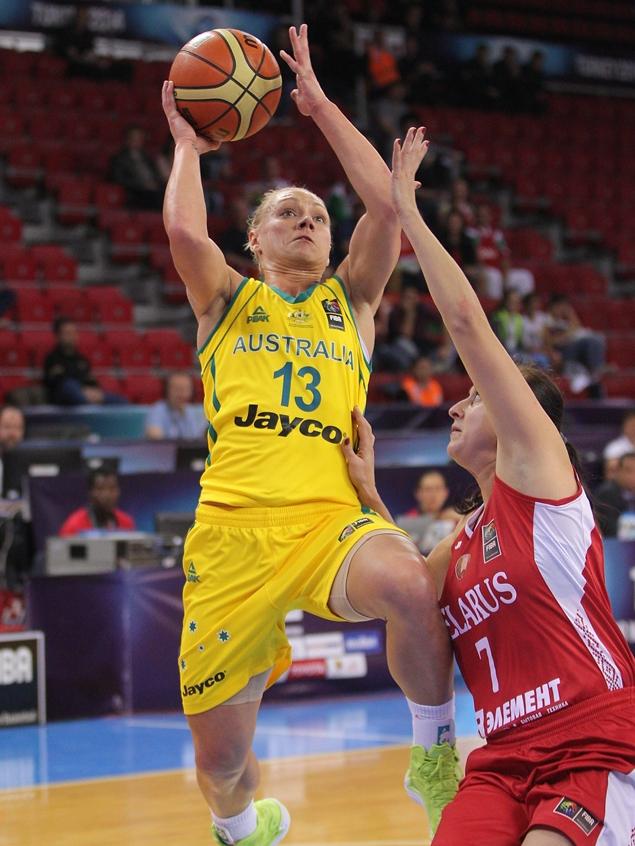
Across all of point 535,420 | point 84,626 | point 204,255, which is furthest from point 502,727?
point 84,626

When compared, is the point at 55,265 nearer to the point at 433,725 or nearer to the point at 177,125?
the point at 177,125

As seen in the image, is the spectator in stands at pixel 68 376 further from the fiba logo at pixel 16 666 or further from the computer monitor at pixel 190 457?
the fiba logo at pixel 16 666

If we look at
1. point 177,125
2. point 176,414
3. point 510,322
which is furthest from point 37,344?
point 177,125

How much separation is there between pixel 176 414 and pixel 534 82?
11.8 metres

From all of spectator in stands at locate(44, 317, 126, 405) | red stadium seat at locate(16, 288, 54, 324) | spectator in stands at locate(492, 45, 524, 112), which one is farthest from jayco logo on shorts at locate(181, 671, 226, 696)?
spectator in stands at locate(492, 45, 524, 112)

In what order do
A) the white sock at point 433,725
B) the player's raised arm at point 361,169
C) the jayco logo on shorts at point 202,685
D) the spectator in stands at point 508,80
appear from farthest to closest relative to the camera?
the spectator in stands at point 508,80, the player's raised arm at point 361,169, the jayco logo on shorts at point 202,685, the white sock at point 433,725

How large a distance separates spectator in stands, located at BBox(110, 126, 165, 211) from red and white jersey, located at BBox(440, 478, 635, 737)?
13.3 meters

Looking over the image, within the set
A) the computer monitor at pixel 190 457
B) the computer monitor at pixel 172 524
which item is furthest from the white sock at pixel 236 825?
the computer monitor at pixel 190 457

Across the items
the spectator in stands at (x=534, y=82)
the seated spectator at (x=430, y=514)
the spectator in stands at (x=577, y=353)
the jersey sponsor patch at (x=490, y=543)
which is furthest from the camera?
the spectator in stands at (x=534, y=82)

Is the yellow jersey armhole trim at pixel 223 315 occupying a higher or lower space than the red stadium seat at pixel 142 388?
higher

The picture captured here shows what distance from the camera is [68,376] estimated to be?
12727mm

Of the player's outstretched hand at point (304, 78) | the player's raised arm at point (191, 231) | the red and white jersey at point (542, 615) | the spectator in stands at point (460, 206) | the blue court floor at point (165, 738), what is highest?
the spectator in stands at point (460, 206)

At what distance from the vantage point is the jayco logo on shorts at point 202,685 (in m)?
4.48

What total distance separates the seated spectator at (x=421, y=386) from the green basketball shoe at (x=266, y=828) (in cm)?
864
